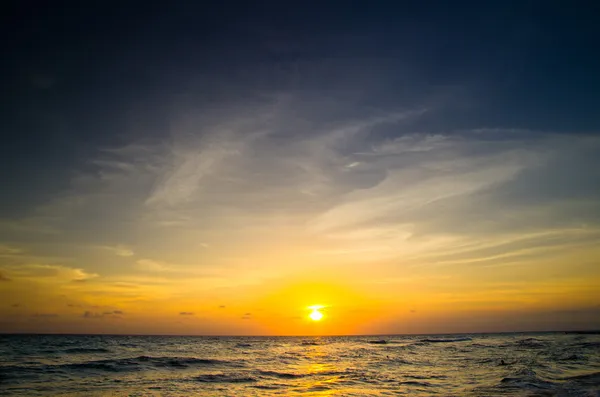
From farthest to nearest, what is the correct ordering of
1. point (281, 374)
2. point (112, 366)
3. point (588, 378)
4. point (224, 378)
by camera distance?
1. point (112, 366)
2. point (281, 374)
3. point (224, 378)
4. point (588, 378)

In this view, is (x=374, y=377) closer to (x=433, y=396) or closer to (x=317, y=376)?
(x=317, y=376)

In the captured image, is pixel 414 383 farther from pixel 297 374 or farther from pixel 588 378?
pixel 588 378

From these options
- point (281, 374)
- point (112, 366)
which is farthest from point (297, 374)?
point (112, 366)

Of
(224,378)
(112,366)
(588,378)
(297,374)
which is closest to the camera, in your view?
(588,378)

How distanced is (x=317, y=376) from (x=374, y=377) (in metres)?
4.72

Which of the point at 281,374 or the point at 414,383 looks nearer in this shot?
the point at 414,383

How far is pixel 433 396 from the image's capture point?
23.0 metres

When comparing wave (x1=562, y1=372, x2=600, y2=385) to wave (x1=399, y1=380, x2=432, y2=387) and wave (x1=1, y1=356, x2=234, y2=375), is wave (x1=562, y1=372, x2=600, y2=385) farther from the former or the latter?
wave (x1=1, y1=356, x2=234, y2=375)

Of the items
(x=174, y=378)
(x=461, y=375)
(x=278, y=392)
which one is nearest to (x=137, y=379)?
(x=174, y=378)

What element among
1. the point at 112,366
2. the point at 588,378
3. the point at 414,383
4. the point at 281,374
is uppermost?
the point at 588,378

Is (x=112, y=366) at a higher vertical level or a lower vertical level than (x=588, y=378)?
lower

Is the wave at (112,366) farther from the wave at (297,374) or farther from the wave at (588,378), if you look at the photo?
the wave at (588,378)

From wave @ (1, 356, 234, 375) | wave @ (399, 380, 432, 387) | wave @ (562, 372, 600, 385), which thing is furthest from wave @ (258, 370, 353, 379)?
wave @ (562, 372, 600, 385)

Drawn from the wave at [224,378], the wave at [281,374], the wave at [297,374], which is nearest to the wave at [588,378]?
the wave at [297,374]
